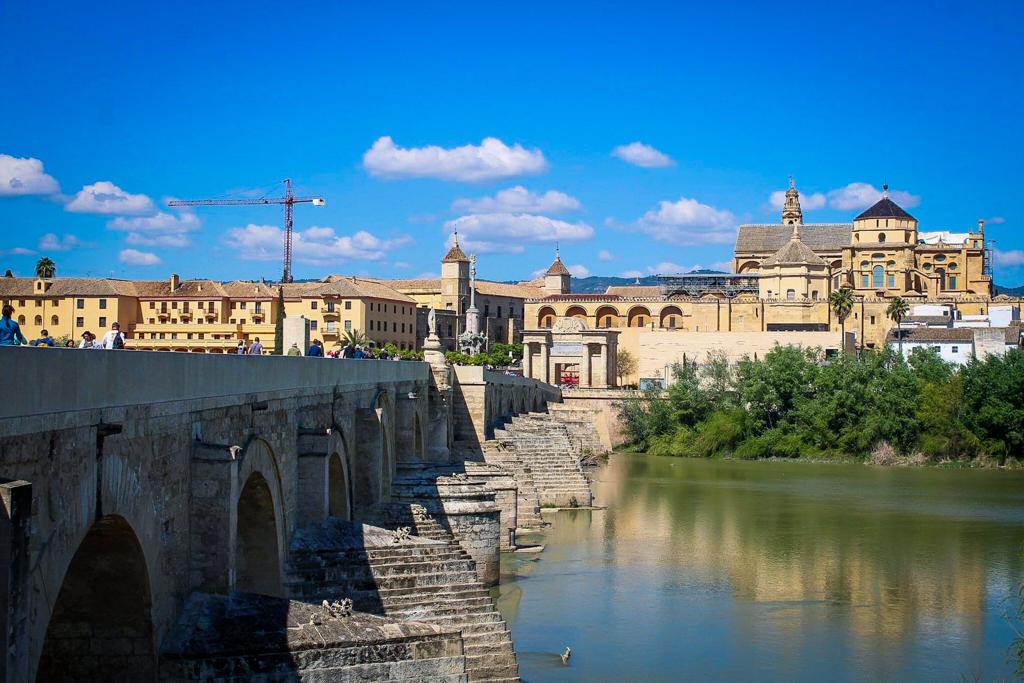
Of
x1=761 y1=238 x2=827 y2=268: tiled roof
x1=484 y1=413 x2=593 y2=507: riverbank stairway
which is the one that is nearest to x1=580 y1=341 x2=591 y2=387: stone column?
x1=761 y1=238 x2=827 y2=268: tiled roof

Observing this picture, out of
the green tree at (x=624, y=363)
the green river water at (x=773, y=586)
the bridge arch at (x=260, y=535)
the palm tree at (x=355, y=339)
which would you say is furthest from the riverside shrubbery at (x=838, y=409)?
the bridge arch at (x=260, y=535)

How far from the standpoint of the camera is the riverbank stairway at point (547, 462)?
39500 millimetres

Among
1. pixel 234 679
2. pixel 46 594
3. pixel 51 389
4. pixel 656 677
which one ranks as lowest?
pixel 656 677

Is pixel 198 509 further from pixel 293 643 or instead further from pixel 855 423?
pixel 855 423

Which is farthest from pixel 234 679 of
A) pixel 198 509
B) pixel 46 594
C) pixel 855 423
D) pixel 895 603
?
pixel 855 423

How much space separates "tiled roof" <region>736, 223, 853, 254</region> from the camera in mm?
101938

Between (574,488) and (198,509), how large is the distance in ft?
93.2

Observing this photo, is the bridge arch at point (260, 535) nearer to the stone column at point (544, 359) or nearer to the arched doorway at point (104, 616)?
the arched doorway at point (104, 616)

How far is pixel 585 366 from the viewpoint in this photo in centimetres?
8162

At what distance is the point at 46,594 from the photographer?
805 cm

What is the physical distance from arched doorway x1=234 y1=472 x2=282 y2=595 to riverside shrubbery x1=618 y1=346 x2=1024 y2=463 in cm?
4611

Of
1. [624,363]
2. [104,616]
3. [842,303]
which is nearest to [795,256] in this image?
[842,303]

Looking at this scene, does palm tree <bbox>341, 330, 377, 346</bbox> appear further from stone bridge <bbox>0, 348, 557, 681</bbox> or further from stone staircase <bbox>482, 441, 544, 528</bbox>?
stone bridge <bbox>0, 348, 557, 681</bbox>

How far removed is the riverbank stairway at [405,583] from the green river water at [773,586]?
156cm
